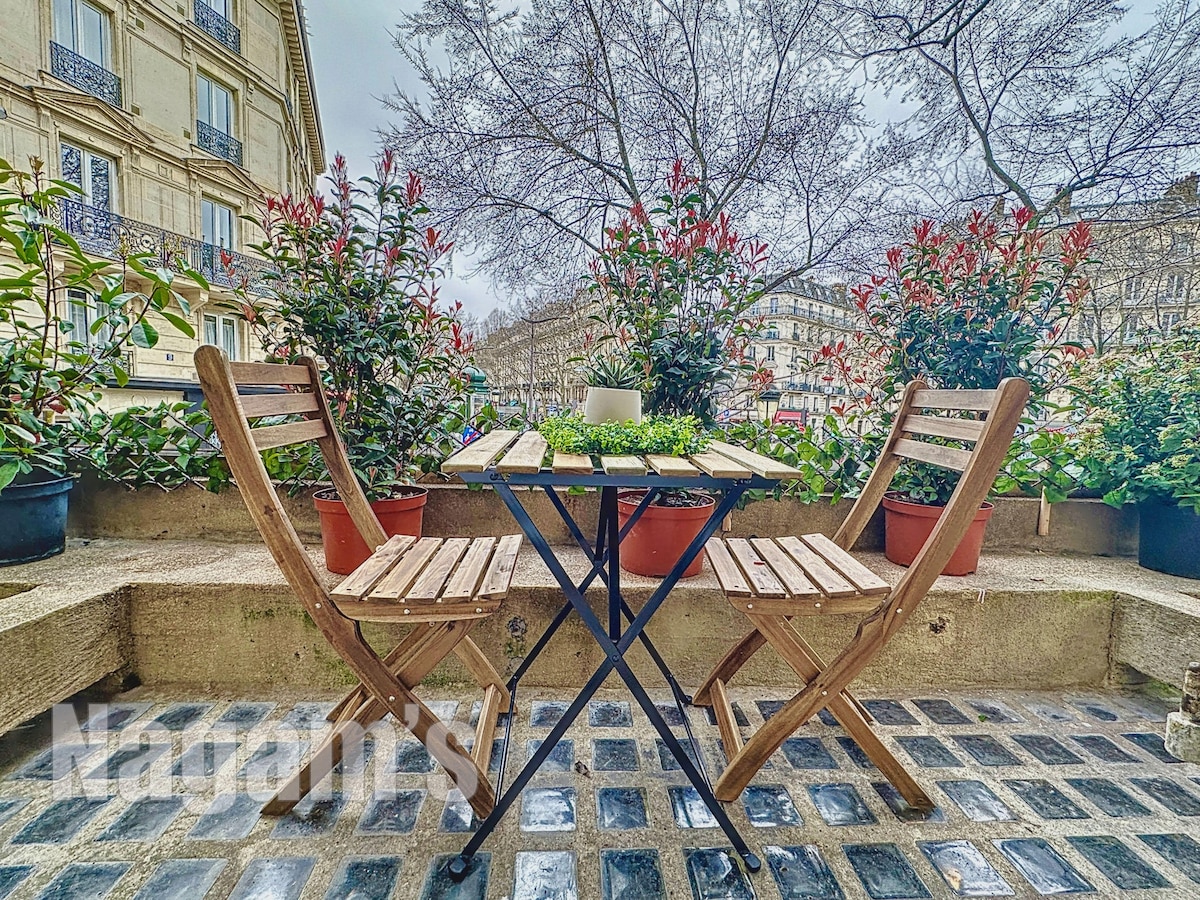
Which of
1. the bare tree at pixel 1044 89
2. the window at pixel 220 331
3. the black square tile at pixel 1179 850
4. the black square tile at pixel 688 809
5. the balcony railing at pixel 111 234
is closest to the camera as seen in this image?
the black square tile at pixel 1179 850

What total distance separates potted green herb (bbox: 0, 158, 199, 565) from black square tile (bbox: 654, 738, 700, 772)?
6.24 ft

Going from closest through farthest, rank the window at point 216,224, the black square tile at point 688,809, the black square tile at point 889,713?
1. the black square tile at point 688,809
2. the black square tile at point 889,713
3. the window at point 216,224

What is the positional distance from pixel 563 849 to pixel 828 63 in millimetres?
5282

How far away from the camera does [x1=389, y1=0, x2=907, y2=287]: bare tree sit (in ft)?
13.2

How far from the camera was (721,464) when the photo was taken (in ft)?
3.60

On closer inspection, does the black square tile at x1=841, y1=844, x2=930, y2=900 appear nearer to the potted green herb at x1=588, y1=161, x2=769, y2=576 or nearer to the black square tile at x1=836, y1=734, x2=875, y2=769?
the black square tile at x1=836, y1=734, x2=875, y2=769

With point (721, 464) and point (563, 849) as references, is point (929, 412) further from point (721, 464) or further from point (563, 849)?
point (563, 849)

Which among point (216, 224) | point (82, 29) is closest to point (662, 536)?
point (82, 29)

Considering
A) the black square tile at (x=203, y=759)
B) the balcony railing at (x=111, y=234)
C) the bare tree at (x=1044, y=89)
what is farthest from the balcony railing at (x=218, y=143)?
the black square tile at (x=203, y=759)

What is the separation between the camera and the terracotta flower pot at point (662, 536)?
1813 mm

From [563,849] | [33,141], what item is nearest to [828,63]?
[563,849]

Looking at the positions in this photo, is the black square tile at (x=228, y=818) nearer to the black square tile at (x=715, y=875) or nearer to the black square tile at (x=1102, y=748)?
the black square tile at (x=715, y=875)

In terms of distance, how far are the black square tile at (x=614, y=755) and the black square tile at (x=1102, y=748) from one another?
1.35m

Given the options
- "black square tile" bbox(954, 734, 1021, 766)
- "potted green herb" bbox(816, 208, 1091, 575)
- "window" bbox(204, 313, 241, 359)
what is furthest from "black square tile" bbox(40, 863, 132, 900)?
"window" bbox(204, 313, 241, 359)
